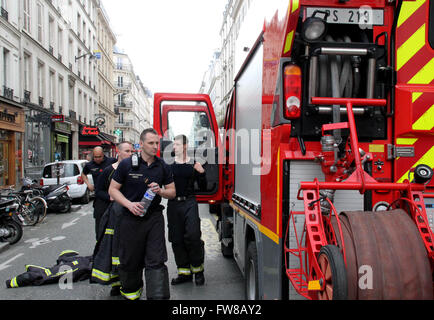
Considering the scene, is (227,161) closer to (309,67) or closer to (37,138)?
(309,67)

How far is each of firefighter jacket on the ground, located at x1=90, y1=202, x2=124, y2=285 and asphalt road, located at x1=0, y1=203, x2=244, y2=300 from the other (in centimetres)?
32

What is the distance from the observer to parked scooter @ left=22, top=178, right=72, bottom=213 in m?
11.8

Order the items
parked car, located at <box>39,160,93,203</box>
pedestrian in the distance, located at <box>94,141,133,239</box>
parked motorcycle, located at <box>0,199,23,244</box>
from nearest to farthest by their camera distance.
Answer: pedestrian in the distance, located at <box>94,141,133,239</box>, parked motorcycle, located at <box>0,199,23,244</box>, parked car, located at <box>39,160,93,203</box>

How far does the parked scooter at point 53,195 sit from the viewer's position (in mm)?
11773

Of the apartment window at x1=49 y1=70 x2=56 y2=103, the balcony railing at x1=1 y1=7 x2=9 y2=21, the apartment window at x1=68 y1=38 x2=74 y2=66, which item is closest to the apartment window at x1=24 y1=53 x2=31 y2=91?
the balcony railing at x1=1 y1=7 x2=9 y2=21

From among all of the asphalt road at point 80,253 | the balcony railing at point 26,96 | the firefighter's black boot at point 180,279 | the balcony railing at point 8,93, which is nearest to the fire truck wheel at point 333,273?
the asphalt road at point 80,253

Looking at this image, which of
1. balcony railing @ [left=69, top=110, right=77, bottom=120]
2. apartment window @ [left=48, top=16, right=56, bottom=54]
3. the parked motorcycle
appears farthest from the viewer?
balcony railing @ [left=69, top=110, right=77, bottom=120]

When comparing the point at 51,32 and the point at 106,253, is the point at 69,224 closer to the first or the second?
the point at 106,253

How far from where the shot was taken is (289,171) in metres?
2.76

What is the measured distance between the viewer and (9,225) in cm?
793

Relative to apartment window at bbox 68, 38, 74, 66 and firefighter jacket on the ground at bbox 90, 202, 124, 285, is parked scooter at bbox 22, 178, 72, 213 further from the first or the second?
apartment window at bbox 68, 38, 74, 66

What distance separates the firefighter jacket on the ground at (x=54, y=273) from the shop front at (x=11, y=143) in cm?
1422

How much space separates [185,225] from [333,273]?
3.41 metres
